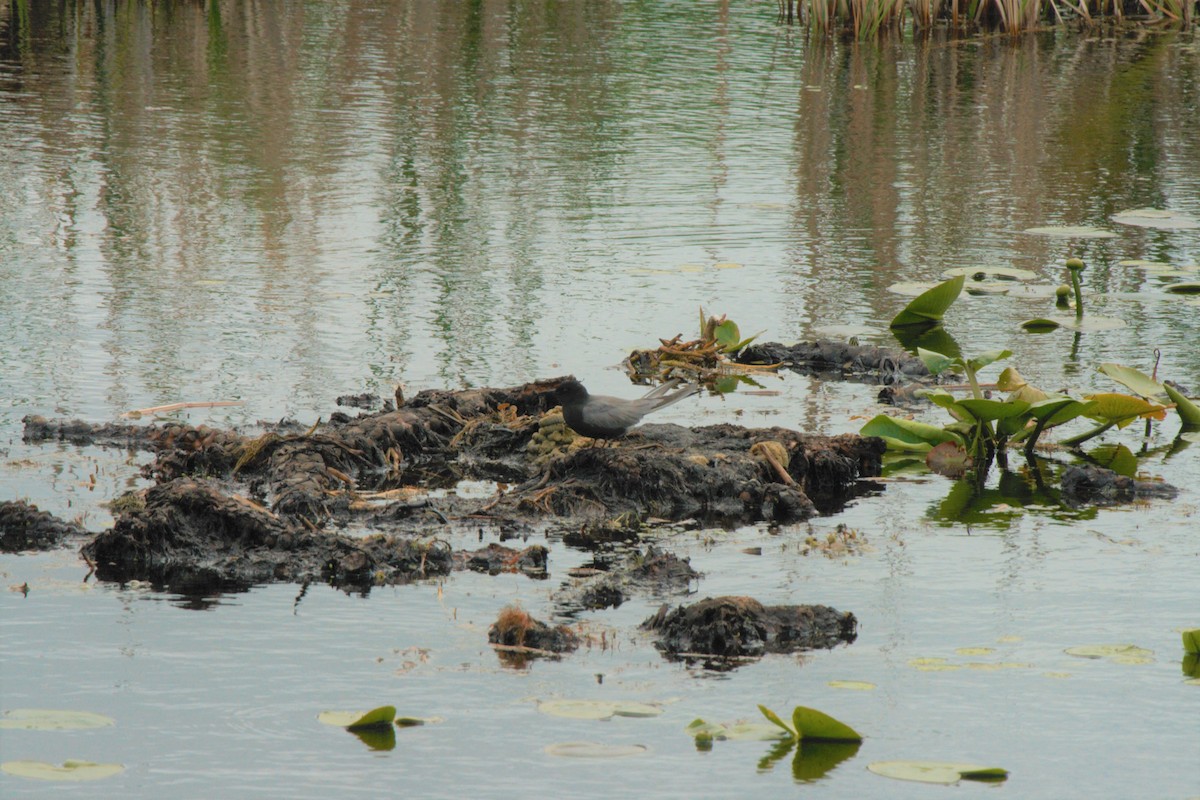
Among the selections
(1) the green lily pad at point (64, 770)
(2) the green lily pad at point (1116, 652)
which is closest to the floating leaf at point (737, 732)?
(2) the green lily pad at point (1116, 652)


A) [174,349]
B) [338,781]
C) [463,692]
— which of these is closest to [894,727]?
[463,692]

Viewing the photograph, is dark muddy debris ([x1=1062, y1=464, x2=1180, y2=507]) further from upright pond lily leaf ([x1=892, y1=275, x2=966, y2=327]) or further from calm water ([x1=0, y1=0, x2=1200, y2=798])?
upright pond lily leaf ([x1=892, y1=275, x2=966, y2=327])

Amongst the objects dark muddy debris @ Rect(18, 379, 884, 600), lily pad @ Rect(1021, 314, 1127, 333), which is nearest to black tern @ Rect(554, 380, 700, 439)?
dark muddy debris @ Rect(18, 379, 884, 600)

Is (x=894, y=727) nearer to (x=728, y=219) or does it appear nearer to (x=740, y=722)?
(x=740, y=722)

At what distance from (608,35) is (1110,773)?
15.4 m

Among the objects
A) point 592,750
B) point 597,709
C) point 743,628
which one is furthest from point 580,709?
point 743,628

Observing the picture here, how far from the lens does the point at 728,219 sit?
9.30m

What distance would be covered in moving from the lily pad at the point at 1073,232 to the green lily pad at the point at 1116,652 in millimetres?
5412

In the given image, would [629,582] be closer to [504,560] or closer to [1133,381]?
[504,560]

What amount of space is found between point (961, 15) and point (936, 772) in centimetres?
1679

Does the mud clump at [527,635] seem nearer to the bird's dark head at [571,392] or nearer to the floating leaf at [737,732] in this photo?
the floating leaf at [737,732]

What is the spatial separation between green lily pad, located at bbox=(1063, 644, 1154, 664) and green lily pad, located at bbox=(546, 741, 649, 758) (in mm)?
1255

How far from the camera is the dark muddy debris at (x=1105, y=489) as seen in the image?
16.7ft

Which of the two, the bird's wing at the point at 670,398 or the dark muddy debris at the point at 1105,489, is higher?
the bird's wing at the point at 670,398
